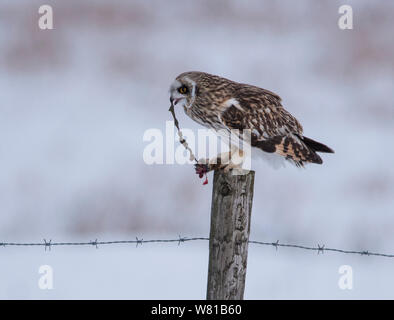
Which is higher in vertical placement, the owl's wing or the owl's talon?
the owl's wing

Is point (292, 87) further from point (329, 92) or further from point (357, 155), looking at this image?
point (357, 155)

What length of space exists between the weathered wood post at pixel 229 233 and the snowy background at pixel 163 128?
2850mm

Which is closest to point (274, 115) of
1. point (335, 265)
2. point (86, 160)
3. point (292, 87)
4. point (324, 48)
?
point (335, 265)

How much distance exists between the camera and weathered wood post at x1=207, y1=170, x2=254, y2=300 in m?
3.88

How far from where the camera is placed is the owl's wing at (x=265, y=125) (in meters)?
4.50

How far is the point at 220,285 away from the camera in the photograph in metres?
3.92

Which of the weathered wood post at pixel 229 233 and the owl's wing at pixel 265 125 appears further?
the owl's wing at pixel 265 125

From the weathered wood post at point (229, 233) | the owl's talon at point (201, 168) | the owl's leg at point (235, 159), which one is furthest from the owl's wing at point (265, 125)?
the weathered wood post at point (229, 233)

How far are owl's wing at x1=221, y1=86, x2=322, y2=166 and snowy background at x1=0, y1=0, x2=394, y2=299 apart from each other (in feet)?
8.54

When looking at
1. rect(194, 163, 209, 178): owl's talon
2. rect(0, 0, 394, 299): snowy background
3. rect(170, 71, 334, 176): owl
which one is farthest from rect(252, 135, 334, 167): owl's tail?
rect(0, 0, 394, 299): snowy background

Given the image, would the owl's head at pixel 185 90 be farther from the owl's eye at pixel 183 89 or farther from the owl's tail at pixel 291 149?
the owl's tail at pixel 291 149

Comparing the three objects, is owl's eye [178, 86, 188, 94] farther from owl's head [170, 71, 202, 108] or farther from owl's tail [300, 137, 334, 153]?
owl's tail [300, 137, 334, 153]

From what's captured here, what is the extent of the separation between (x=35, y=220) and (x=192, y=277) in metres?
2.09

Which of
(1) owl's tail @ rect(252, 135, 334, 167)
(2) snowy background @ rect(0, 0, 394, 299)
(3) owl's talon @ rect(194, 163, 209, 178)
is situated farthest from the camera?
(2) snowy background @ rect(0, 0, 394, 299)
